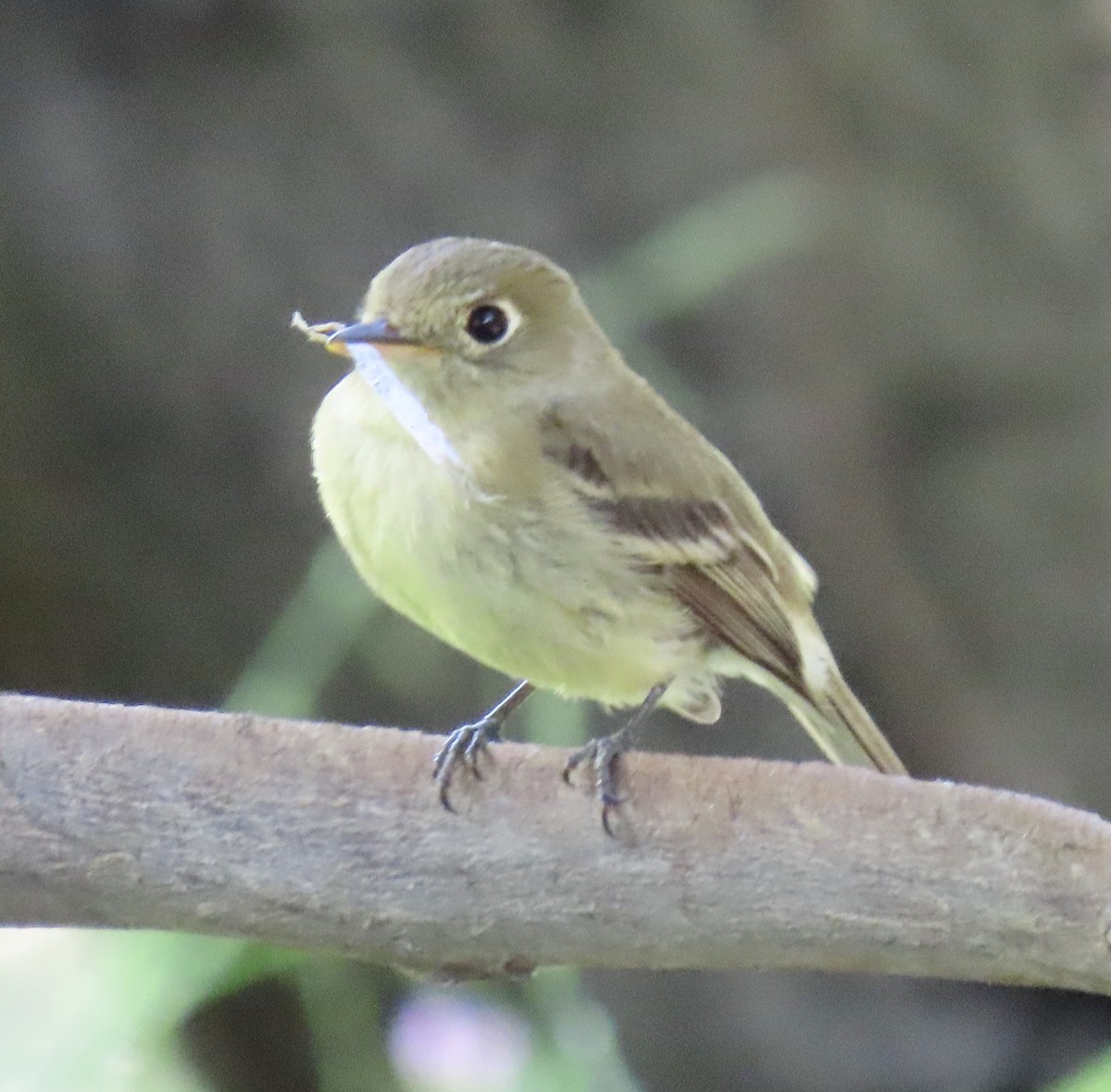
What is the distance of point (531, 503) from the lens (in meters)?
1.30

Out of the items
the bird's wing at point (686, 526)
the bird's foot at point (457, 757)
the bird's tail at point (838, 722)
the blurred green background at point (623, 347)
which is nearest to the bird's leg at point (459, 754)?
the bird's foot at point (457, 757)

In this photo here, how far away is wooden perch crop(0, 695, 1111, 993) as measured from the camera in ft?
3.39

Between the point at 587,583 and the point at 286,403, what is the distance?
99cm

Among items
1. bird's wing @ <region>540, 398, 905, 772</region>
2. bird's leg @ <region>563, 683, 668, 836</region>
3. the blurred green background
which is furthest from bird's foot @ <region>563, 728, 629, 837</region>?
the blurred green background

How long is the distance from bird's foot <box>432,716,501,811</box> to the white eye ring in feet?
1.06

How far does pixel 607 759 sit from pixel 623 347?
1.09 meters

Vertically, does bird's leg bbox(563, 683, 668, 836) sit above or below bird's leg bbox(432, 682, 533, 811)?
below

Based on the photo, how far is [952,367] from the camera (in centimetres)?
238

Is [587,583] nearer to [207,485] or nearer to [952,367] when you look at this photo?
[207,485]

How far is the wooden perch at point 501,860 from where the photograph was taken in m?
1.03

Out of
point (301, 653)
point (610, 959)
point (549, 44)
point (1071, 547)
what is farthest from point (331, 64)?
point (610, 959)

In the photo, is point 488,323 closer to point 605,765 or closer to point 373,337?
point 373,337

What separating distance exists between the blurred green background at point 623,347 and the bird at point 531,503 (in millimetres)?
601

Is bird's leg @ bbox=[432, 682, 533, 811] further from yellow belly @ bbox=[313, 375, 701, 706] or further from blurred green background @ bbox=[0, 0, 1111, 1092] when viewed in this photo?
blurred green background @ bbox=[0, 0, 1111, 1092]
